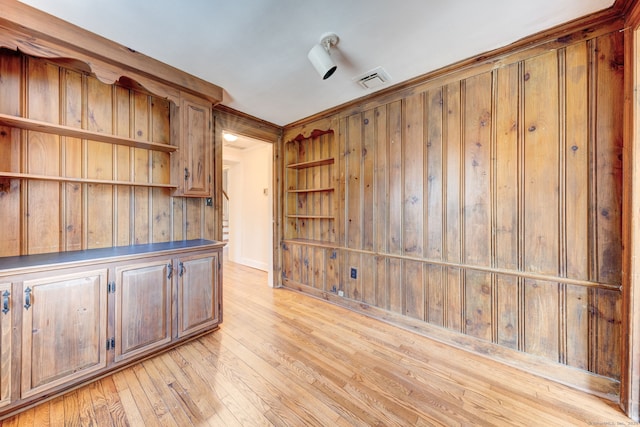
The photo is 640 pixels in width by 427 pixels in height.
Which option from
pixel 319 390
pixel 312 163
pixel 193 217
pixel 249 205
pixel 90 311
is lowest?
pixel 319 390

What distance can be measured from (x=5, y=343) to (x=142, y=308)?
25.9 inches

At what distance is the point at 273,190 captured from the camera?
3.74m

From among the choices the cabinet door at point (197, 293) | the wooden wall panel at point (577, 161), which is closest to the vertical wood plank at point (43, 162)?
the cabinet door at point (197, 293)

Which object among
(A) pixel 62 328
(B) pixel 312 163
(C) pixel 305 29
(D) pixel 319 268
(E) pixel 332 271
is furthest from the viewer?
(B) pixel 312 163

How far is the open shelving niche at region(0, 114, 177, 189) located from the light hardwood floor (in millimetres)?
1468

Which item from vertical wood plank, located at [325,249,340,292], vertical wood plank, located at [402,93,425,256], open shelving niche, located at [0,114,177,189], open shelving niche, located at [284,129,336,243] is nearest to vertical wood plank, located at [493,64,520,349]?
vertical wood plank, located at [402,93,425,256]

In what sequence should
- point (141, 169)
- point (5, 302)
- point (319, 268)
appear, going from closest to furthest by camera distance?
point (5, 302)
point (141, 169)
point (319, 268)

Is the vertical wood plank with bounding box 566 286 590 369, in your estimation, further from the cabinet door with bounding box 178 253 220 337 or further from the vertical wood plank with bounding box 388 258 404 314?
the cabinet door with bounding box 178 253 220 337

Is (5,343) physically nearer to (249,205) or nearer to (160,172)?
(160,172)

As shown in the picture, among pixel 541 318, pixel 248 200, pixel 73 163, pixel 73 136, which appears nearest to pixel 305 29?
pixel 73 136

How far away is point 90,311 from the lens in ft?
5.46

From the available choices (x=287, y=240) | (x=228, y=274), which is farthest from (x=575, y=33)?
(x=228, y=274)

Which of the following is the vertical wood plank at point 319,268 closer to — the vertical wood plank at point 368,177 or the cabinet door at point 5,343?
the vertical wood plank at point 368,177

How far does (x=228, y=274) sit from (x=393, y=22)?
4.38 metres
